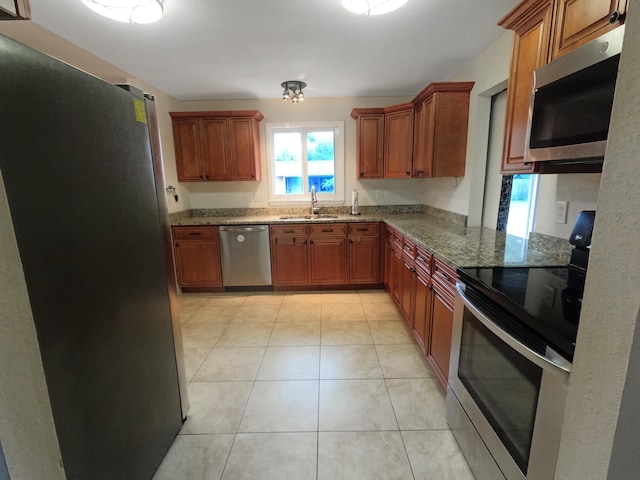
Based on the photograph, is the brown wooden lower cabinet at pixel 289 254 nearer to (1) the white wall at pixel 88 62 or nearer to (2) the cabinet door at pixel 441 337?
(1) the white wall at pixel 88 62

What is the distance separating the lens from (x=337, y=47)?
2.36m

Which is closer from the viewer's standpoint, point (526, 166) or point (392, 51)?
point (526, 166)

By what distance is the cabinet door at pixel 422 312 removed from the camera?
1966 millimetres

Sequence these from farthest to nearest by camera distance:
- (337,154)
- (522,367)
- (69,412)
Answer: (337,154) < (522,367) < (69,412)

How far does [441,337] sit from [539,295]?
746mm

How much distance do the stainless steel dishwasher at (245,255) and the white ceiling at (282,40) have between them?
165 cm

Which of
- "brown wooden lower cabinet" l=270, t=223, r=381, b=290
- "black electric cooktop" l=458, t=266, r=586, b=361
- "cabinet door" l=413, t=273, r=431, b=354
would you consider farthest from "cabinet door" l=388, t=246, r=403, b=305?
"black electric cooktop" l=458, t=266, r=586, b=361

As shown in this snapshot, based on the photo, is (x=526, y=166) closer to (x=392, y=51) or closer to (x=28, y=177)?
(x=392, y=51)

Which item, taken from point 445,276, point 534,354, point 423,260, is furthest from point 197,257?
point 534,354

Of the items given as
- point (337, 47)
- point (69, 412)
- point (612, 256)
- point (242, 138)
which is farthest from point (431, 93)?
point (69, 412)

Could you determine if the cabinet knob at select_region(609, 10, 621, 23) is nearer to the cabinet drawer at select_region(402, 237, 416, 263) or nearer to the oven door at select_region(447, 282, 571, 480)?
the oven door at select_region(447, 282, 571, 480)

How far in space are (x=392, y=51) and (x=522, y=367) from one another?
2504mm

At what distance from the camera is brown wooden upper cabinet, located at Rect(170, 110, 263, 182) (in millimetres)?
3500

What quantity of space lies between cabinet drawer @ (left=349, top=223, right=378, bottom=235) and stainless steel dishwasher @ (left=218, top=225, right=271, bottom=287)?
100 centimetres
